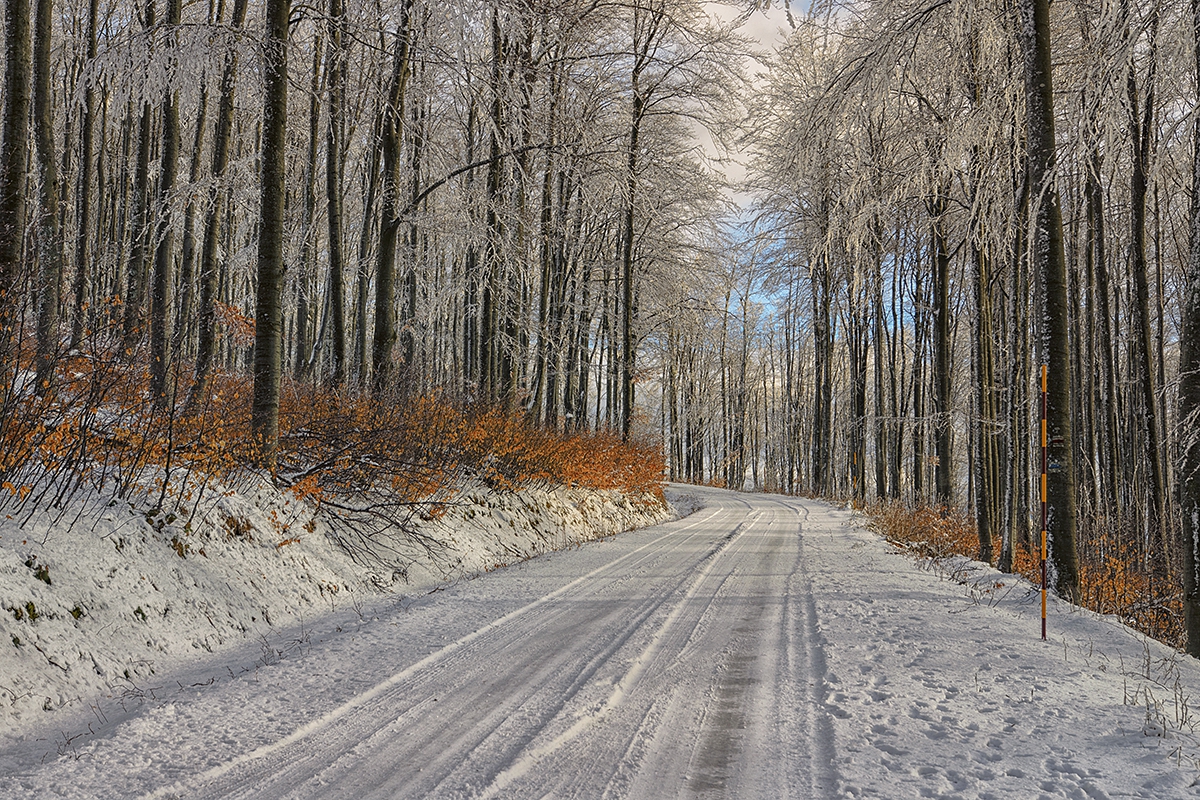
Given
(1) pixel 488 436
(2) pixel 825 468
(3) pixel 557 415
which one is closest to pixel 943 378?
(3) pixel 557 415

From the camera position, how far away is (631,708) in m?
3.99

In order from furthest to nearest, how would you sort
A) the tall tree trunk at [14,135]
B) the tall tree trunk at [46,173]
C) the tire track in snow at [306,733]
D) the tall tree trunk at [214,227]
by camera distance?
the tall tree trunk at [46,173] < the tall tree trunk at [214,227] < the tall tree trunk at [14,135] < the tire track in snow at [306,733]

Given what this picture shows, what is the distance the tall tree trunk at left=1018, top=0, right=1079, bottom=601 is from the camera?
7.29 m

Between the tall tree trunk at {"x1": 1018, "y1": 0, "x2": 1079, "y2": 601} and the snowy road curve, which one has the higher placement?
the tall tree trunk at {"x1": 1018, "y1": 0, "x2": 1079, "y2": 601}

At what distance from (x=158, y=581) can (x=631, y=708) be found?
12.5 ft

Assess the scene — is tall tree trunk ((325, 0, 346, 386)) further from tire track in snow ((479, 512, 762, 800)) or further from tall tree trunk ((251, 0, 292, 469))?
tire track in snow ((479, 512, 762, 800))

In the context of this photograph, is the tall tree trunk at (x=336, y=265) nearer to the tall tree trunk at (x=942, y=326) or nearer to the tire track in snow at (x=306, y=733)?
the tire track in snow at (x=306, y=733)

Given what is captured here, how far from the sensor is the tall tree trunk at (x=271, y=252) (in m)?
7.39

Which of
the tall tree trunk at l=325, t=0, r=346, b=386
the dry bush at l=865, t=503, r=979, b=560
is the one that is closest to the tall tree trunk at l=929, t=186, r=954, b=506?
the dry bush at l=865, t=503, r=979, b=560

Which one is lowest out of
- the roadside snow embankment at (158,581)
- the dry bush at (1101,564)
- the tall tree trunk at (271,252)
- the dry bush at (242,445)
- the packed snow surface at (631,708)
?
the dry bush at (1101,564)

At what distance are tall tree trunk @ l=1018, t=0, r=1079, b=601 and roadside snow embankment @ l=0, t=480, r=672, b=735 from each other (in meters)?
6.93

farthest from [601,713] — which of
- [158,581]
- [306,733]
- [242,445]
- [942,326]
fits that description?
[942,326]

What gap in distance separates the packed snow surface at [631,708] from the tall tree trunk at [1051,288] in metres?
0.94

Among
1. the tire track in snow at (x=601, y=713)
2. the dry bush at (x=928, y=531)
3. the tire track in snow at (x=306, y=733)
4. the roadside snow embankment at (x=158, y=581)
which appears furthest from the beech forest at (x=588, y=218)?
the tire track in snow at (x=601, y=713)
